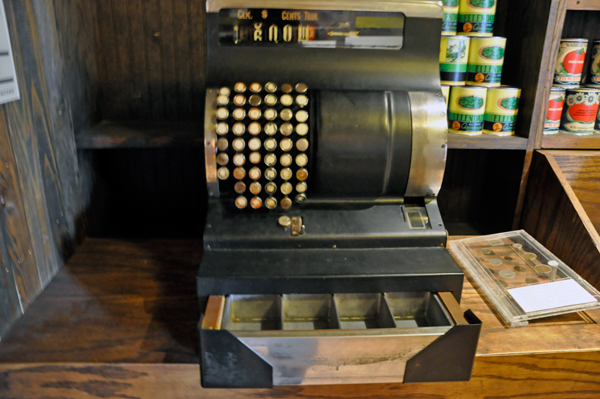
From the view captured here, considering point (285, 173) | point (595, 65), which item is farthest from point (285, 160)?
point (595, 65)

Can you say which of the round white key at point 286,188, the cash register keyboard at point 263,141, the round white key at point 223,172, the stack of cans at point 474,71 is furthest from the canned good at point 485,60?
the round white key at point 223,172

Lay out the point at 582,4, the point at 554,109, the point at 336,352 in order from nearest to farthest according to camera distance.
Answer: the point at 336,352 → the point at 582,4 → the point at 554,109

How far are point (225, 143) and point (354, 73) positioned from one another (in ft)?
1.14

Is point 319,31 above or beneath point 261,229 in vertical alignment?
above

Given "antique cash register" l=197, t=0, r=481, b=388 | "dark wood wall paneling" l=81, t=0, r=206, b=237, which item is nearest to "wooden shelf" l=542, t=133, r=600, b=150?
"antique cash register" l=197, t=0, r=481, b=388

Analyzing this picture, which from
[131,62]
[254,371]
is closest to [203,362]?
[254,371]

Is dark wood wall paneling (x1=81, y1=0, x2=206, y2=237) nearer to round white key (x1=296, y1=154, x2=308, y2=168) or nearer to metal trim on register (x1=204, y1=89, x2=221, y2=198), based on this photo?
metal trim on register (x1=204, y1=89, x2=221, y2=198)

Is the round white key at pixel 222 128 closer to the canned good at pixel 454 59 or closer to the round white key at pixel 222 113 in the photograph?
the round white key at pixel 222 113

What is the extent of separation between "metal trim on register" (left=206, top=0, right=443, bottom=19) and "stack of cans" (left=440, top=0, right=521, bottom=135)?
207 millimetres

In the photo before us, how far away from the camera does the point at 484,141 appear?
1251mm

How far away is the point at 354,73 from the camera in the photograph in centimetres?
103

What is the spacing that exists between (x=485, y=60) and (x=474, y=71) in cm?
4

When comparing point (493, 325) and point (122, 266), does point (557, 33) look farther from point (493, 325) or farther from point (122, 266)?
point (122, 266)

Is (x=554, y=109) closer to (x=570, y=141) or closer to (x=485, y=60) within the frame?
(x=570, y=141)
